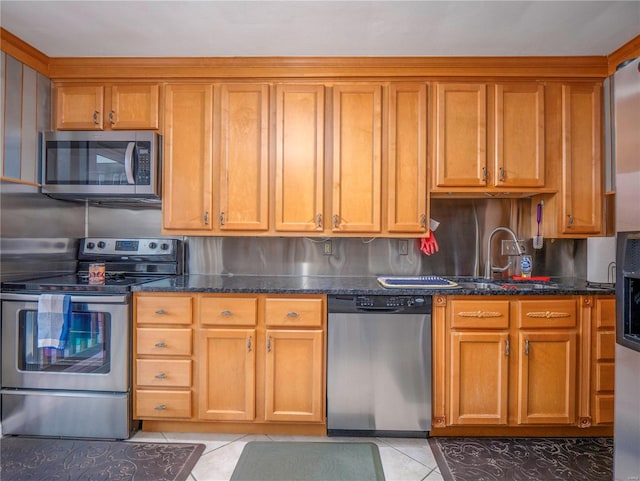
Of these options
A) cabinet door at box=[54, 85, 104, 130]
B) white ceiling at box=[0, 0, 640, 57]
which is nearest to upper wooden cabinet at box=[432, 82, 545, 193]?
white ceiling at box=[0, 0, 640, 57]

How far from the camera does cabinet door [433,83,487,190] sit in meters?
2.46

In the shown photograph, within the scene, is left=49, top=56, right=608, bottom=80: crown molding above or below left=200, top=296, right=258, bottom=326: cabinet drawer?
above

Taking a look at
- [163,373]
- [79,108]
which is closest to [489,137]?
[163,373]

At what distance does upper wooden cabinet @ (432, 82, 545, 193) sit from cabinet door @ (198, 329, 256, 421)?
172 centimetres

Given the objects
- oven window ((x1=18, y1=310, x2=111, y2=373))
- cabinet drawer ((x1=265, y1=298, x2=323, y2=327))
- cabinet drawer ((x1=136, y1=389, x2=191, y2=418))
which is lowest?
cabinet drawer ((x1=136, y1=389, x2=191, y2=418))

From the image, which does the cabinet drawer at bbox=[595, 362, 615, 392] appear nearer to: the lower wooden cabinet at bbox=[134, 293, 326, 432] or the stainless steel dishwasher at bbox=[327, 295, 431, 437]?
the stainless steel dishwasher at bbox=[327, 295, 431, 437]

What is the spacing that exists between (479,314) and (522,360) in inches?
15.1

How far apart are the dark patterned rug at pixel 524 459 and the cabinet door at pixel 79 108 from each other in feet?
10.3

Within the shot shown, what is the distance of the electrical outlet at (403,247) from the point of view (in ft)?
9.20

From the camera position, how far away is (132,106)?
2537 mm

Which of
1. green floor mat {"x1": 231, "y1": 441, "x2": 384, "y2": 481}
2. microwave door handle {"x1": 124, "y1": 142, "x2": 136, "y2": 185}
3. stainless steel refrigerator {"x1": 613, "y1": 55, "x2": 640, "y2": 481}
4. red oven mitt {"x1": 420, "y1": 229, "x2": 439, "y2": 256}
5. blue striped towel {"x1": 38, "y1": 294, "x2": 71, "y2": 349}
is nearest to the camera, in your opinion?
stainless steel refrigerator {"x1": 613, "y1": 55, "x2": 640, "y2": 481}

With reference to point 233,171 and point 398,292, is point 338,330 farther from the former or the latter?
point 233,171

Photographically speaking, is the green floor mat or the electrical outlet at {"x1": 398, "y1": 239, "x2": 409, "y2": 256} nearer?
the green floor mat

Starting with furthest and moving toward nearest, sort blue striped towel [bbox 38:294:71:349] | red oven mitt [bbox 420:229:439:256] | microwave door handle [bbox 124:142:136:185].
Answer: red oven mitt [bbox 420:229:439:256]
microwave door handle [bbox 124:142:136:185]
blue striped towel [bbox 38:294:71:349]
